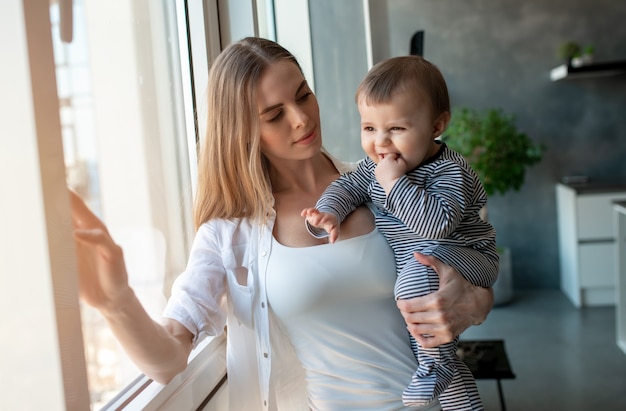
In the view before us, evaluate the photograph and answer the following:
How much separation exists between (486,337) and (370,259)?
3.91 meters

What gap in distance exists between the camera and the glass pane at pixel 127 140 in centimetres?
113

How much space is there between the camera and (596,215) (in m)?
5.64

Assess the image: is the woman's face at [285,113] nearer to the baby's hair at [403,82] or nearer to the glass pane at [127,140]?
the baby's hair at [403,82]

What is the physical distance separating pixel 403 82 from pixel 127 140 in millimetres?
594

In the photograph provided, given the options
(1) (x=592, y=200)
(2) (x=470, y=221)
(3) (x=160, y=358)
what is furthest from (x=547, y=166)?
(3) (x=160, y=358)

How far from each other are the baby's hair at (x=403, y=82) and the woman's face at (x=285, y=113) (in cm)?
14

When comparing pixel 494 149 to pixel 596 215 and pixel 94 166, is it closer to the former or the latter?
pixel 596 215

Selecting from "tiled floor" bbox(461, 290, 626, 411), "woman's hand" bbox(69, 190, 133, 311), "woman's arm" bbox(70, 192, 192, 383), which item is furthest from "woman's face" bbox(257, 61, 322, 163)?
"tiled floor" bbox(461, 290, 626, 411)

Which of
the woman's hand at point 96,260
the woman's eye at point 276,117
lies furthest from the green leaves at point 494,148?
the woman's hand at point 96,260

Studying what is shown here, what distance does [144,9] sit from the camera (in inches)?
59.3

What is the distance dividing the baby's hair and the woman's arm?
0.65 m

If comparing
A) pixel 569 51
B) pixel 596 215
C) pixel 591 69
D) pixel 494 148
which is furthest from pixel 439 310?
pixel 569 51

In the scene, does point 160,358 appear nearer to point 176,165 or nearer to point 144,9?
point 176,165

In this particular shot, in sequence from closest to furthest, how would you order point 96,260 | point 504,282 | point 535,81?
1. point 96,260
2. point 504,282
3. point 535,81
